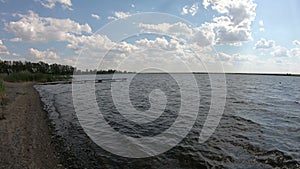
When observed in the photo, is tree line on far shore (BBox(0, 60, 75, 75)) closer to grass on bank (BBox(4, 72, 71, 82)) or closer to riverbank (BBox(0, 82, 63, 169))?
grass on bank (BBox(4, 72, 71, 82))

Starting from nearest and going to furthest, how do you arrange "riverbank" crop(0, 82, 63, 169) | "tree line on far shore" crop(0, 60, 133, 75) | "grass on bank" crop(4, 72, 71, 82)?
"riverbank" crop(0, 82, 63, 169) → "grass on bank" crop(4, 72, 71, 82) → "tree line on far shore" crop(0, 60, 133, 75)

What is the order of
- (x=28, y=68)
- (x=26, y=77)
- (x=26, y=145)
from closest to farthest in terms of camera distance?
(x=26, y=145), (x=26, y=77), (x=28, y=68)

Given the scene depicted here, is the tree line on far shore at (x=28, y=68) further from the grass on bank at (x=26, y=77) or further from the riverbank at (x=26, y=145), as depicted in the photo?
the riverbank at (x=26, y=145)

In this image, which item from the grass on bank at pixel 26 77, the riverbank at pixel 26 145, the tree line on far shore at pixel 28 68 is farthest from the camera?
the tree line on far shore at pixel 28 68

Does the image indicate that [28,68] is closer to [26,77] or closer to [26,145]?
[26,77]

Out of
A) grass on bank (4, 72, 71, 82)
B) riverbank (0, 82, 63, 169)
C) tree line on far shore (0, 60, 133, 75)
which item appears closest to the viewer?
riverbank (0, 82, 63, 169)

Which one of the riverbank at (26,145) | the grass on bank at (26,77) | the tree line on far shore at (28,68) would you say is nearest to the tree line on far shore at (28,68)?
the tree line on far shore at (28,68)

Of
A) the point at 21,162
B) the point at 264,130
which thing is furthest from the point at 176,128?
the point at 21,162

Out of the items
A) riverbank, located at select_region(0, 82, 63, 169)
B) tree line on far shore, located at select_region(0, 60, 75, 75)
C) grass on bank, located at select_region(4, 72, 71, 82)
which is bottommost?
riverbank, located at select_region(0, 82, 63, 169)

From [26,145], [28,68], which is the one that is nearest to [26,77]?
[28,68]

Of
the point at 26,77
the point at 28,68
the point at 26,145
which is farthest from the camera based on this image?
the point at 28,68

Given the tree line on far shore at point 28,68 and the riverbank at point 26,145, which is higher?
the tree line on far shore at point 28,68

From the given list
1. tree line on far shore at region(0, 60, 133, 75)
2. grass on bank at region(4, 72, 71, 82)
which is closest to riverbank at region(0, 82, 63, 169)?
grass on bank at region(4, 72, 71, 82)

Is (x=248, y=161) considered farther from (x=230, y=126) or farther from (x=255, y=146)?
(x=230, y=126)
